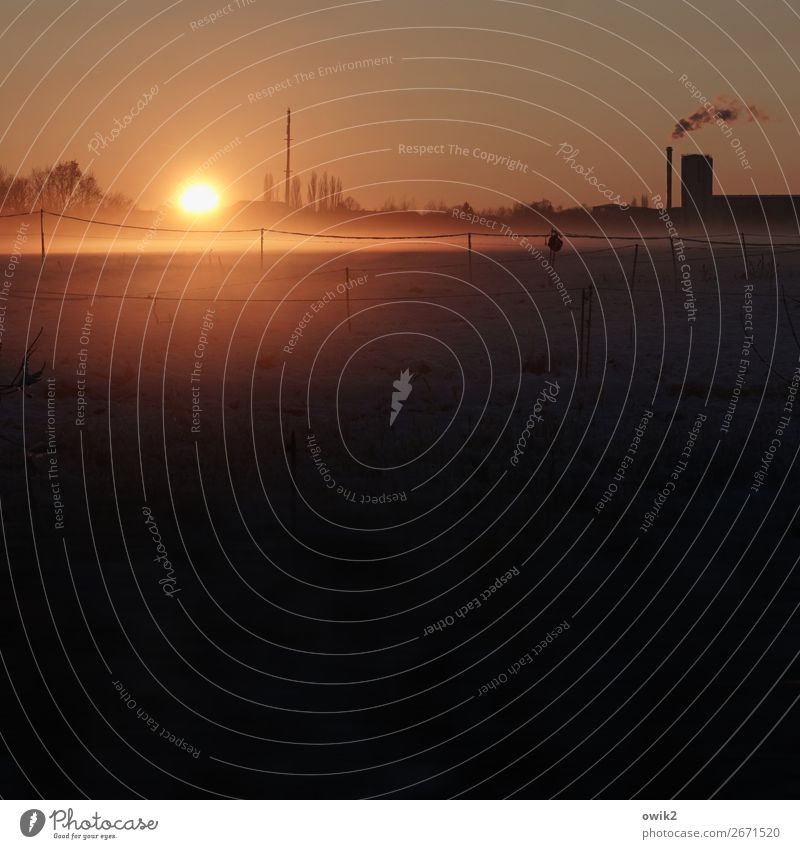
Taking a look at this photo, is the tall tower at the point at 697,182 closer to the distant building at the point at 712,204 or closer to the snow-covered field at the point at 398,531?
the distant building at the point at 712,204

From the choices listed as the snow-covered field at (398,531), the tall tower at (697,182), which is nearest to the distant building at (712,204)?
the tall tower at (697,182)

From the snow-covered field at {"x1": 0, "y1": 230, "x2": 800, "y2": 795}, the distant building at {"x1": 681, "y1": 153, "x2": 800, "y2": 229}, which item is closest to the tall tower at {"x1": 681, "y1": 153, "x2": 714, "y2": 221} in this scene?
the distant building at {"x1": 681, "y1": 153, "x2": 800, "y2": 229}

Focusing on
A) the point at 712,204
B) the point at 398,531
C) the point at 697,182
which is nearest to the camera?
the point at 398,531

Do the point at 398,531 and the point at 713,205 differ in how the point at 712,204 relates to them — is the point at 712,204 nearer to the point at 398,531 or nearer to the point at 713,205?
the point at 713,205

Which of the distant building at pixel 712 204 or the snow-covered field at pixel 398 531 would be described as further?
the distant building at pixel 712 204

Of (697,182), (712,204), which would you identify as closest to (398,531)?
(697,182)

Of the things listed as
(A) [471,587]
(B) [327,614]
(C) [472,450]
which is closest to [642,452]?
(C) [472,450]

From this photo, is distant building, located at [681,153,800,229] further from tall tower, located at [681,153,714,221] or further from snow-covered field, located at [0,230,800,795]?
snow-covered field, located at [0,230,800,795]

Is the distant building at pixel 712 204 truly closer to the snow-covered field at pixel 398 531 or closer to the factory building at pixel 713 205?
the factory building at pixel 713 205

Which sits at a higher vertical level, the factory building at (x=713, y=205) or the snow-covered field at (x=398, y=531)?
the factory building at (x=713, y=205)

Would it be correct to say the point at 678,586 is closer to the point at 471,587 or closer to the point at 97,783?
the point at 471,587

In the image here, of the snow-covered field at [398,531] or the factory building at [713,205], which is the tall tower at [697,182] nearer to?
the factory building at [713,205]
